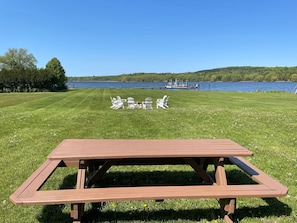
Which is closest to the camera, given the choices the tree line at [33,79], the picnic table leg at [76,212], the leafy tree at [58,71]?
the picnic table leg at [76,212]

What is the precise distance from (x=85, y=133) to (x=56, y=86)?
52339mm

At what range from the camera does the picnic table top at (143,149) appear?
130 inches

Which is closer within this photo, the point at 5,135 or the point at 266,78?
the point at 5,135

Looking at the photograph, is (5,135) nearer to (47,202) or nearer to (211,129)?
(47,202)

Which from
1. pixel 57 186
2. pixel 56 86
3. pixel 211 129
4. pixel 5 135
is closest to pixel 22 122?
pixel 5 135

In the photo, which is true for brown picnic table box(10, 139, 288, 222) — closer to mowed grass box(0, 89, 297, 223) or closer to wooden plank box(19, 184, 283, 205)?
wooden plank box(19, 184, 283, 205)

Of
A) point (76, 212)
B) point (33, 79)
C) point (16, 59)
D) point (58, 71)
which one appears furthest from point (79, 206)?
point (16, 59)

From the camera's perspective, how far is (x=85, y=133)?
8.59m

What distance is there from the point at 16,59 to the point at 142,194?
7482cm

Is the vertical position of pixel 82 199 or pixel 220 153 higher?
pixel 220 153

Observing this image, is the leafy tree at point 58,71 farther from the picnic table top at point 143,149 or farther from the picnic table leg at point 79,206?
the picnic table leg at point 79,206

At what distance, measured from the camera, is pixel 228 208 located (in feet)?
11.1

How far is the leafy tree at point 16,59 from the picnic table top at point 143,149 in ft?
231

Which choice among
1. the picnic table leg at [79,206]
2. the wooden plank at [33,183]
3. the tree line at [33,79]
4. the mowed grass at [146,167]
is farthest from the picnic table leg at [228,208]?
the tree line at [33,79]
